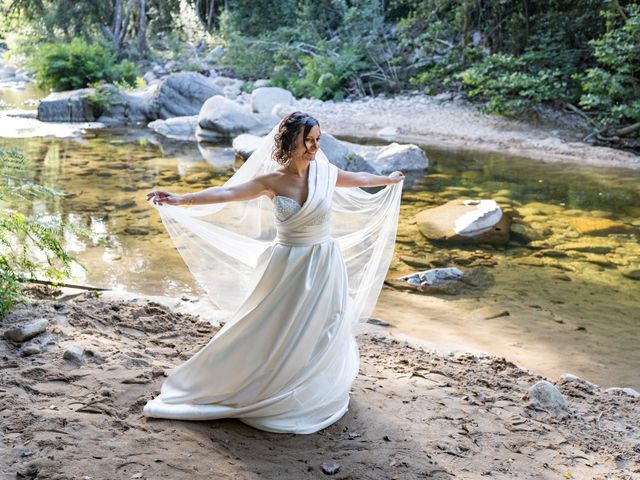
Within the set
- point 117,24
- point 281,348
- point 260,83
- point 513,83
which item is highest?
point 117,24

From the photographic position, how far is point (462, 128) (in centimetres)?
1762

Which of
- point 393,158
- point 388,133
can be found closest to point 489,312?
point 393,158

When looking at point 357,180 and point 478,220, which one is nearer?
point 357,180

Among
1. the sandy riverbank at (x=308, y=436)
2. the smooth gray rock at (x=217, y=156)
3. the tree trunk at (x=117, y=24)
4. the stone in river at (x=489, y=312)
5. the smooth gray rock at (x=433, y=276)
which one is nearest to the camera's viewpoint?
the sandy riverbank at (x=308, y=436)

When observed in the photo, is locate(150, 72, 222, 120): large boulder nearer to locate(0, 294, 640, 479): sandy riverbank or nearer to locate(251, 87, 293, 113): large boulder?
locate(251, 87, 293, 113): large boulder

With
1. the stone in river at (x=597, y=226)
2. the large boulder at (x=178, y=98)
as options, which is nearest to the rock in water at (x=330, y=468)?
the stone in river at (x=597, y=226)

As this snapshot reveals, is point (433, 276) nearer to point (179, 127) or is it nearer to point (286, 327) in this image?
point (286, 327)

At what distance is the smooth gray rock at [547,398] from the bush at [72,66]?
22964mm

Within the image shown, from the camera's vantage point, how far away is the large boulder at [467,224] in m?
9.18

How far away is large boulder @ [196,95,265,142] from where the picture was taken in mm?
17375

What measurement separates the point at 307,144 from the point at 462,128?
1471 cm

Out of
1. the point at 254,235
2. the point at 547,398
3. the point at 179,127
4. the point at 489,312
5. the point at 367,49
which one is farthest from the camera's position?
the point at 367,49

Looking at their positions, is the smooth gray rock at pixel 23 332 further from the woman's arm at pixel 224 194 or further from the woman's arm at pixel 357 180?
the woman's arm at pixel 357 180

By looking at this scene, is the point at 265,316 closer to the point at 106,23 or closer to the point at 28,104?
the point at 28,104
